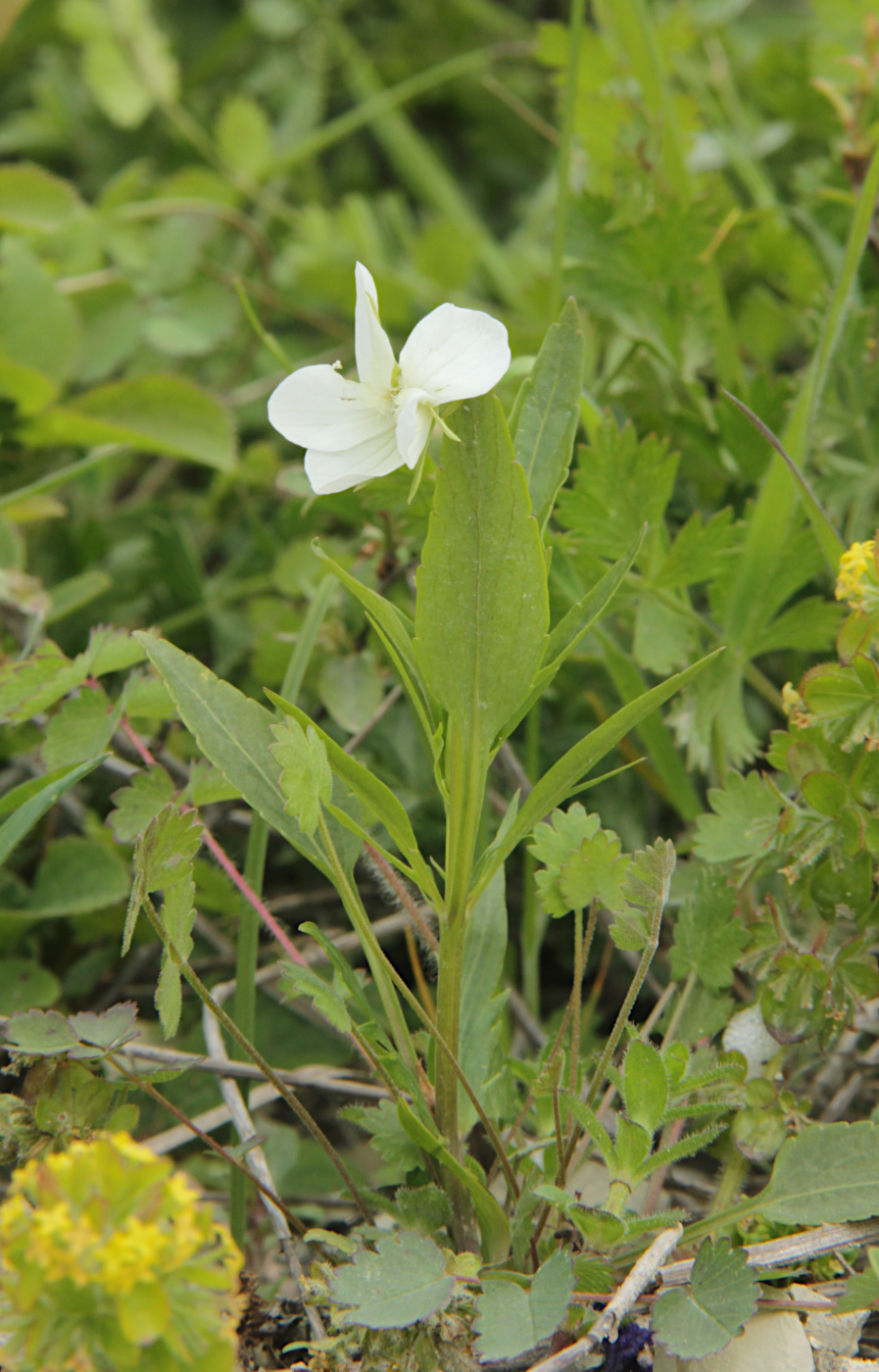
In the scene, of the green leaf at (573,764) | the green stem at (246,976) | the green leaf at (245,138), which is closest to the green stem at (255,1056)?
the green stem at (246,976)

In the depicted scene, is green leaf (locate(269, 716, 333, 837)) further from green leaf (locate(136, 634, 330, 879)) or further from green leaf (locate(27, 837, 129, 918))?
green leaf (locate(27, 837, 129, 918))

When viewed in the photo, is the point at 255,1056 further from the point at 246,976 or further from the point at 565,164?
the point at 565,164

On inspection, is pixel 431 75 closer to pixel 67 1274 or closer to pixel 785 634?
pixel 785 634

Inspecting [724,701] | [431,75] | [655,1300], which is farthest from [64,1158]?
[431,75]

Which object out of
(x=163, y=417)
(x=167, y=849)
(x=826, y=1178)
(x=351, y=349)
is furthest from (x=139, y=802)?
(x=351, y=349)

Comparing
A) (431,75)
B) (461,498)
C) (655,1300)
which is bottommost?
(655,1300)
